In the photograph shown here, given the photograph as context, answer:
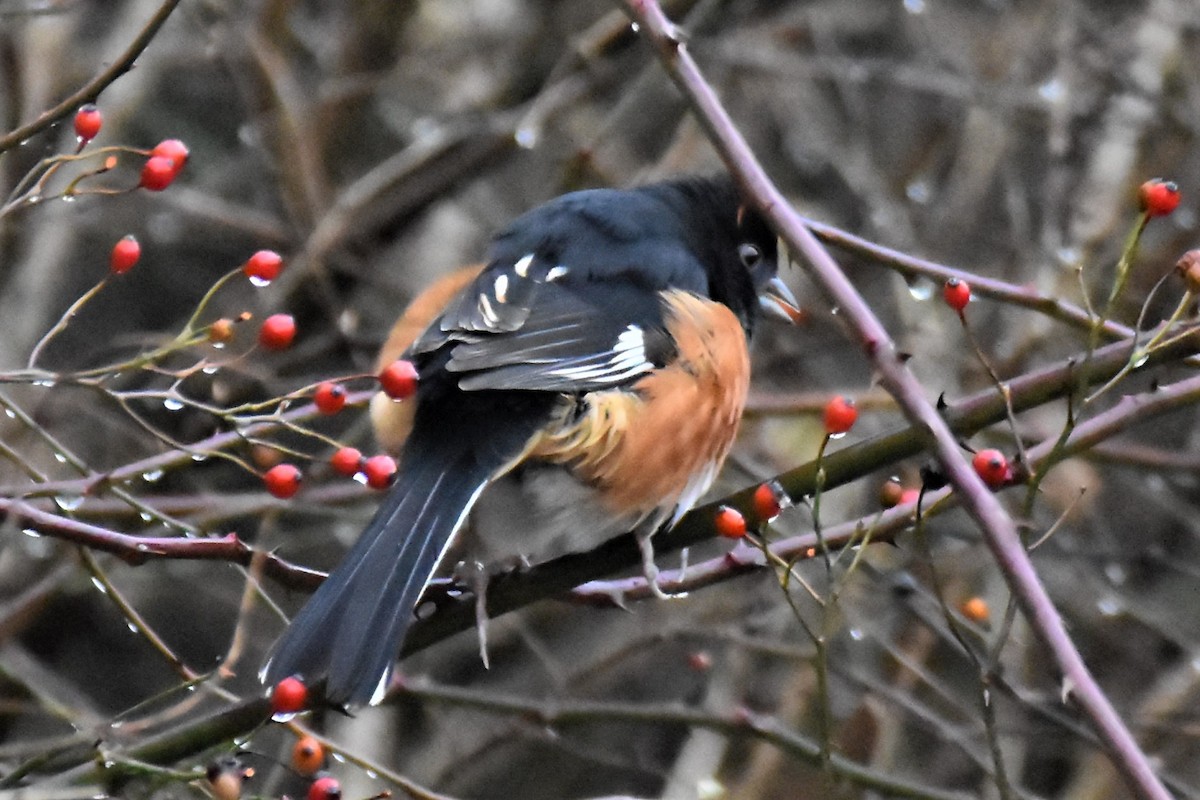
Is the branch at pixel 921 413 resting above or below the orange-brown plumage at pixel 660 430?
above

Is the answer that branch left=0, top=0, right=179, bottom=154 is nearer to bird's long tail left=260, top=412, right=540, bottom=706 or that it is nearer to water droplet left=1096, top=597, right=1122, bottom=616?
bird's long tail left=260, top=412, right=540, bottom=706

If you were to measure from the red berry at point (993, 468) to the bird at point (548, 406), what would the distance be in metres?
0.69

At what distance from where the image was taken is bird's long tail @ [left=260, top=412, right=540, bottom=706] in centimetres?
197

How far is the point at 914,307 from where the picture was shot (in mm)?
4051

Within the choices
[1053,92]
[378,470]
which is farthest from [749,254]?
[378,470]

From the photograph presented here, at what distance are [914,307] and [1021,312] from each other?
309 mm

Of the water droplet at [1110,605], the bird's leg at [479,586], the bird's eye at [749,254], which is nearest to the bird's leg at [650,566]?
the bird's leg at [479,586]

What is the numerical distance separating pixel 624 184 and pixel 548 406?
6.89 ft

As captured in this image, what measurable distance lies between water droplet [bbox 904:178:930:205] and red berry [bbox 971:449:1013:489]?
2388 mm

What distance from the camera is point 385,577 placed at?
207 centimetres

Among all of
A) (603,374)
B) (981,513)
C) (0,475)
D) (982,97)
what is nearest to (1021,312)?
(982,97)

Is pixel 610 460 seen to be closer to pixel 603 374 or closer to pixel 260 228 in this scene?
pixel 603 374

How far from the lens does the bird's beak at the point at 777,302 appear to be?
10.5ft

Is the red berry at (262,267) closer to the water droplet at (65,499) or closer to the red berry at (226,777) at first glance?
the water droplet at (65,499)
